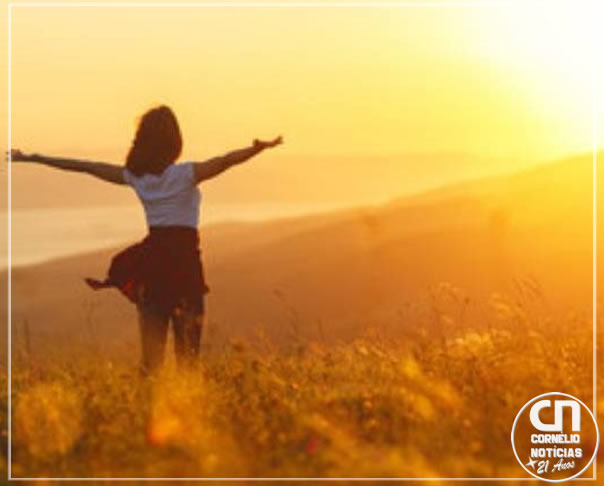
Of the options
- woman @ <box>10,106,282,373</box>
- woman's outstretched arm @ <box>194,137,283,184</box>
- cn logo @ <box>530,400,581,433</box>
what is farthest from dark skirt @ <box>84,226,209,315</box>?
cn logo @ <box>530,400,581,433</box>

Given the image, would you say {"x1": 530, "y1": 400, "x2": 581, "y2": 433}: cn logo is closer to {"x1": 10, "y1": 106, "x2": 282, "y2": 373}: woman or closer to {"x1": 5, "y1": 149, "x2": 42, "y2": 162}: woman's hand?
{"x1": 10, "y1": 106, "x2": 282, "y2": 373}: woman

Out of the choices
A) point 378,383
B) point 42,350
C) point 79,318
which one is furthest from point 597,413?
point 42,350

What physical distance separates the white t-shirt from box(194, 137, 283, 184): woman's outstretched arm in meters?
0.10

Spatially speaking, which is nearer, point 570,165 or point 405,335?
point 405,335

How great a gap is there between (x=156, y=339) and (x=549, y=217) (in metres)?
34.3

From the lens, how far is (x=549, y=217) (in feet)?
144

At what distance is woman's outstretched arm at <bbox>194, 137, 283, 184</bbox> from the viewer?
32.8 feet

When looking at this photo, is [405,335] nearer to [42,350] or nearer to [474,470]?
[42,350]

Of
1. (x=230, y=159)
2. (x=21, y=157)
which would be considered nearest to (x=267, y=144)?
(x=230, y=159)

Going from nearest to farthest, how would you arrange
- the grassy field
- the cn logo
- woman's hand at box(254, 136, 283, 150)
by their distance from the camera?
the grassy field → the cn logo → woman's hand at box(254, 136, 283, 150)

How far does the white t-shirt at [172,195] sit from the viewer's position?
398 inches

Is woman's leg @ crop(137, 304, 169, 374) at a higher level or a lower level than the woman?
lower

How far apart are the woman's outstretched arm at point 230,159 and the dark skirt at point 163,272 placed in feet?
1.25

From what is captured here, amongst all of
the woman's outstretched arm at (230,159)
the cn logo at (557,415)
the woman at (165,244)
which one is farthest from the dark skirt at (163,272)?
the cn logo at (557,415)
